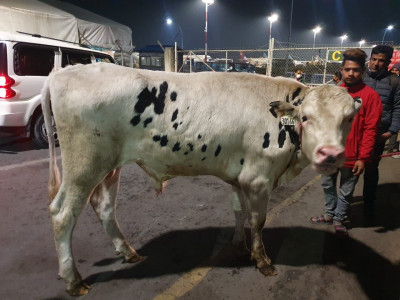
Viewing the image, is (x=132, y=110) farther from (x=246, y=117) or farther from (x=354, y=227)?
(x=354, y=227)

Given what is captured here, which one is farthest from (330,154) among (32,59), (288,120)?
(32,59)

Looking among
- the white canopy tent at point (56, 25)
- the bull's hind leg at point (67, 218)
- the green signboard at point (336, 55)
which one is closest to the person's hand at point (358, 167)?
the bull's hind leg at point (67, 218)

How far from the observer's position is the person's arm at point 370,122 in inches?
112

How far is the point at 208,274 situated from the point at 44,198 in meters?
2.57

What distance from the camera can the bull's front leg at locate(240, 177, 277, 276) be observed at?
7.86 feet

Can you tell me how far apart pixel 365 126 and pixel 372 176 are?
1.17 meters

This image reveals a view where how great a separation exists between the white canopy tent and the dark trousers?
543 inches

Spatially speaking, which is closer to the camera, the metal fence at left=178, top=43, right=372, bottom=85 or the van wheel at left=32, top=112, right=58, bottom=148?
the van wheel at left=32, top=112, right=58, bottom=148

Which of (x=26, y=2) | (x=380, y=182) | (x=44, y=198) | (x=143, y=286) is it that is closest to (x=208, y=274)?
(x=143, y=286)

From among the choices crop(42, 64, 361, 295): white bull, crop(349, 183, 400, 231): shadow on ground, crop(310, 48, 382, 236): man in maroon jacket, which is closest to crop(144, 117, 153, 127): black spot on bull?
crop(42, 64, 361, 295): white bull

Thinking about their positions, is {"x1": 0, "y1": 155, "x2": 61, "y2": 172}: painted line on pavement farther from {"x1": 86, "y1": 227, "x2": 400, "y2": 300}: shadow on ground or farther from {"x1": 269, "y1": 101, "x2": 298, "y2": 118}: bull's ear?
A: {"x1": 269, "y1": 101, "x2": 298, "y2": 118}: bull's ear

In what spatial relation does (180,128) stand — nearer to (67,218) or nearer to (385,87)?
(67,218)

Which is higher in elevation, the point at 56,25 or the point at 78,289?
the point at 56,25

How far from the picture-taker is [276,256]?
2.84m
